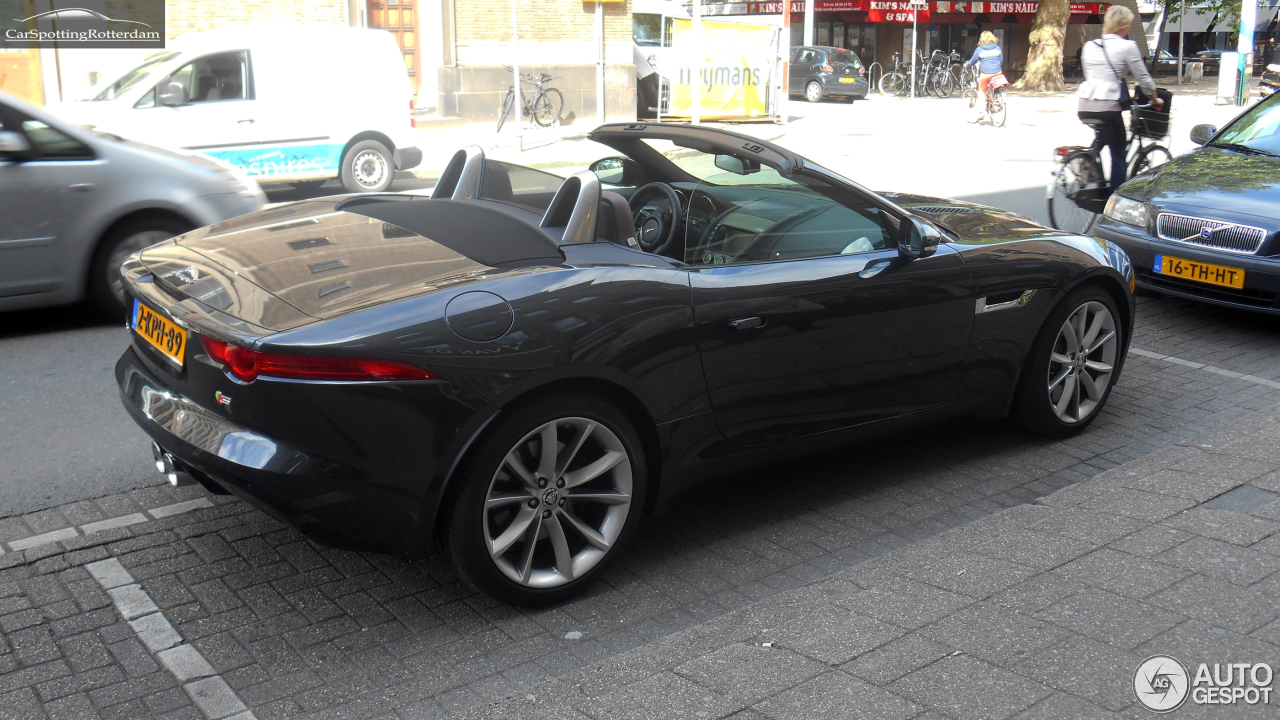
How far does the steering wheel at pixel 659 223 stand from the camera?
396cm

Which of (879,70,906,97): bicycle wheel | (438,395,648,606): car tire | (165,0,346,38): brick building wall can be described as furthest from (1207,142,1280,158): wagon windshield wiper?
(879,70,906,97): bicycle wheel

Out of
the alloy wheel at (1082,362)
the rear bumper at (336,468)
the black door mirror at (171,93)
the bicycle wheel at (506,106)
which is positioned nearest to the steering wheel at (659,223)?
the rear bumper at (336,468)

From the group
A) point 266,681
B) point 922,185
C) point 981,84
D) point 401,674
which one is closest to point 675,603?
point 401,674

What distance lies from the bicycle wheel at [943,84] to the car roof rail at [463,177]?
33464mm

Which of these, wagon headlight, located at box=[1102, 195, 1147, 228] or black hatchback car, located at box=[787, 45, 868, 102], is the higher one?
black hatchback car, located at box=[787, 45, 868, 102]

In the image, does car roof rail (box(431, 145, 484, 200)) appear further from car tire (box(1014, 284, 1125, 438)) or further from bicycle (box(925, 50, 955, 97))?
bicycle (box(925, 50, 955, 97))

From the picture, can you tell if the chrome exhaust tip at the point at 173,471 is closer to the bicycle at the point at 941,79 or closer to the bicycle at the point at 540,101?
the bicycle at the point at 540,101

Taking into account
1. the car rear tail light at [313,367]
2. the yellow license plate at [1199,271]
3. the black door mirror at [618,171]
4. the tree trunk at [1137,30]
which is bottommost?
the yellow license plate at [1199,271]

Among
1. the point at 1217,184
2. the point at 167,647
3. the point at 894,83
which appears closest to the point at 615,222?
the point at 167,647

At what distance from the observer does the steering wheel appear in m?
3.96

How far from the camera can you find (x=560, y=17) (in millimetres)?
24000

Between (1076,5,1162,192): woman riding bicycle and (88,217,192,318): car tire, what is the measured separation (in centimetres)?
744

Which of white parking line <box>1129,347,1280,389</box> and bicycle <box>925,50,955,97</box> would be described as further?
bicycle <box>925,50,955,97</box>

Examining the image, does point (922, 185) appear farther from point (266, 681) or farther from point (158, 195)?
point (266, 681)
